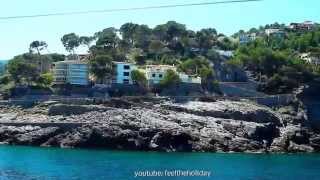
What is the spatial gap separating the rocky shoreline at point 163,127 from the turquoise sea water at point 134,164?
149 inches

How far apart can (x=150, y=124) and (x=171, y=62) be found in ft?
113

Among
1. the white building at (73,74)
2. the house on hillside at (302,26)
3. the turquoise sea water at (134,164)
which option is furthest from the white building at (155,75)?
the house on hillside at (302,26)

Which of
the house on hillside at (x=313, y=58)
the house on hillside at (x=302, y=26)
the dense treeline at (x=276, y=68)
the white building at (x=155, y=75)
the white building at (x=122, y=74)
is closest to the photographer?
the white building at (x=155, y=75)

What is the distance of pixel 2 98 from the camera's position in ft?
283

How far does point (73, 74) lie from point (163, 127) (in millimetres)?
24994

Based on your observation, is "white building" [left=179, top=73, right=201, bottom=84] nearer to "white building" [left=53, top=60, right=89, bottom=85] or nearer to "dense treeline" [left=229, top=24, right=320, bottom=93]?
"dense treeline" [left=229, top=24, right=320, bottom=93]

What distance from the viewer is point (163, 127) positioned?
68.1m

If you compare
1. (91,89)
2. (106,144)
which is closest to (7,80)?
(91,89)

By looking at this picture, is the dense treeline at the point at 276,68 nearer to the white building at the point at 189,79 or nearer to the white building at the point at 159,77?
the white building at the point at 189,79

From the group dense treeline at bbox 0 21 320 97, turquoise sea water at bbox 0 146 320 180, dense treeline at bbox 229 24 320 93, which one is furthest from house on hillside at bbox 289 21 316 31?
turquoise sea water at bbox 0 146 320 180

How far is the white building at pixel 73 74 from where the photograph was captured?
89562 mm

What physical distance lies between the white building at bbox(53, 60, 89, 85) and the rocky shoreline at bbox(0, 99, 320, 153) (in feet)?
37.7

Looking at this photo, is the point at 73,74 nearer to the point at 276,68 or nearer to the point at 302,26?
the point at 276,68

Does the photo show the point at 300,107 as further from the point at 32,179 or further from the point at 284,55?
the point at 32,179
